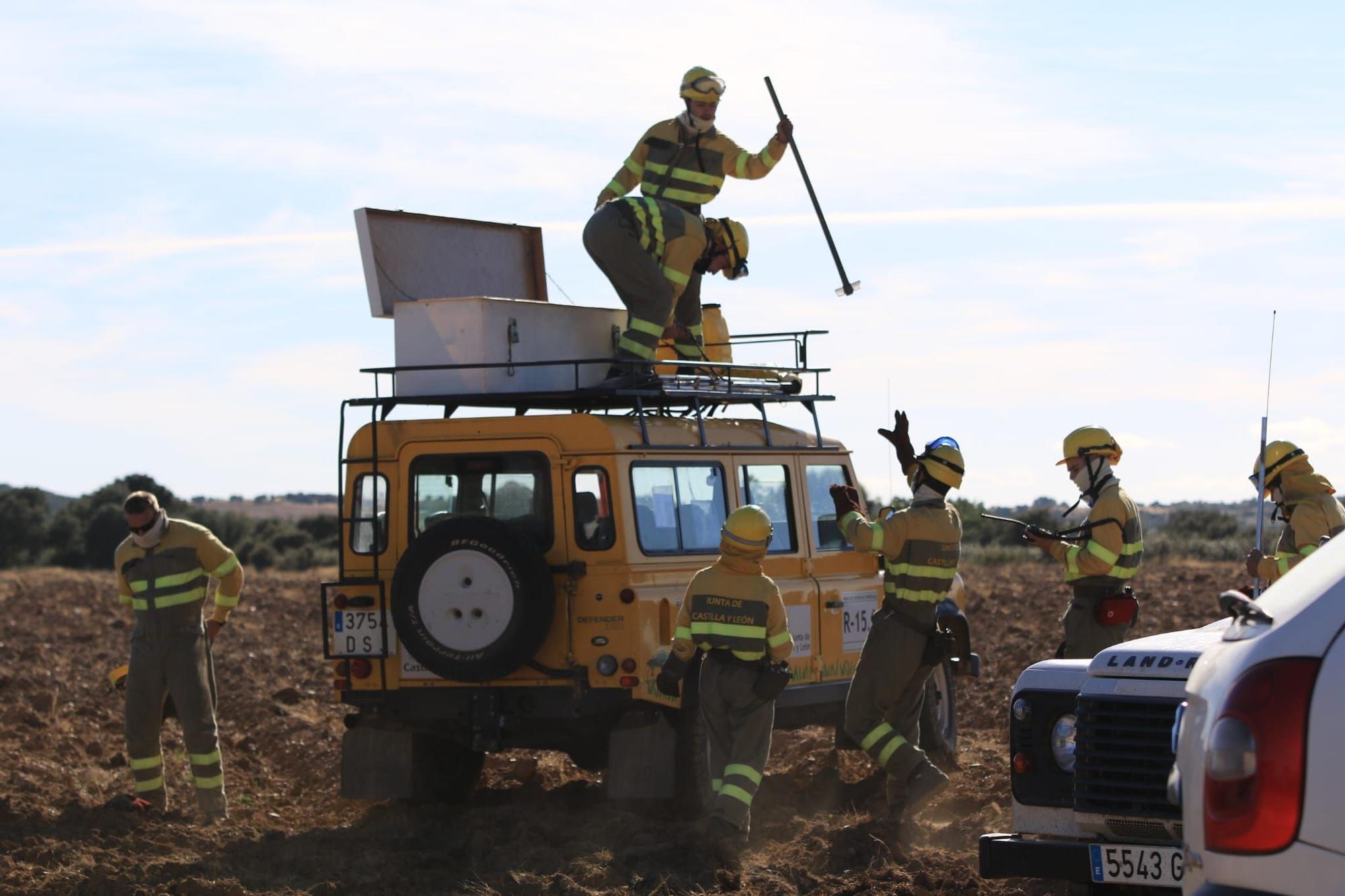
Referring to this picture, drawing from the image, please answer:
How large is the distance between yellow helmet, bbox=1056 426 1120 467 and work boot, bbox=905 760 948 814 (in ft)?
6.44

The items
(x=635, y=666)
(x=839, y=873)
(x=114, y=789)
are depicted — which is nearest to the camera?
(x=839, y=873)

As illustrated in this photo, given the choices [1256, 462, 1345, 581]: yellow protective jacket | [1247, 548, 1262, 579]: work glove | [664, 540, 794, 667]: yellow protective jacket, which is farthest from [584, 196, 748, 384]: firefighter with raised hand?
[1247, 548, 1262, 579]: work glove

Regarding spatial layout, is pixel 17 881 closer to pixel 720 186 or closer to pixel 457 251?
pixel 457 251

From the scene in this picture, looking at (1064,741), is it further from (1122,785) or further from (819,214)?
(819,214)

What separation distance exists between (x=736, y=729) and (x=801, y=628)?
1554mm

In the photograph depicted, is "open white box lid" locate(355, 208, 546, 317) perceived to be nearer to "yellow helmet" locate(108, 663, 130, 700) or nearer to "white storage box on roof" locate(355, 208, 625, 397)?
"white storage box on roof" locate(355, 208, 625, 397)

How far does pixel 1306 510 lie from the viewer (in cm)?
1037

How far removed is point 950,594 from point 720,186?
3.09 meters

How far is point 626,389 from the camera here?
1051 centimetres

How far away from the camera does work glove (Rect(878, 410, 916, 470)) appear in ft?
33.4

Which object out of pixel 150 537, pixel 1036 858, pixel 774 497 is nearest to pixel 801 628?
pixel 774 497

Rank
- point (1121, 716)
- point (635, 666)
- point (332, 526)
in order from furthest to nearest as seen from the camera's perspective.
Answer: point (332, 526) < point (635, 666) < point (1121, 716)

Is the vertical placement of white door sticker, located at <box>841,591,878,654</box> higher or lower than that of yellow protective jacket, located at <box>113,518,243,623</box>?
lower

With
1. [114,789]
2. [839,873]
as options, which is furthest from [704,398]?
[114,789]
